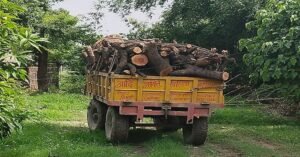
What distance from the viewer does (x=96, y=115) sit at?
12.4 metres

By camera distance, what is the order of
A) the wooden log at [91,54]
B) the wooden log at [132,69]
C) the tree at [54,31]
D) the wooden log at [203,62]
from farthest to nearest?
the tree at [54,31] < the wooden log at [91,54] < the wooden log at [203,62] < the wooden log at [132,69]

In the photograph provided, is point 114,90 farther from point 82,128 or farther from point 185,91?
point 82,128

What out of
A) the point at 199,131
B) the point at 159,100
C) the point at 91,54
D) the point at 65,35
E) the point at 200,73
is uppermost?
the point at 65,35

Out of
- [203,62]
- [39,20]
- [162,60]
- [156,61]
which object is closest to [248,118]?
[203,62]

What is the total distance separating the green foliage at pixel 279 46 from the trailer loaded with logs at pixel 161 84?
8.89 feet

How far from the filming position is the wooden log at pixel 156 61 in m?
9.91

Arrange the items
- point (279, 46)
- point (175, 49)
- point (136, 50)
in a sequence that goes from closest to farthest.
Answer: point (136, 50)
point (175, 49)
point (279, 46)

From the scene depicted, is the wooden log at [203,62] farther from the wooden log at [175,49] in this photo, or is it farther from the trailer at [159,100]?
the wooden log at [175,49]

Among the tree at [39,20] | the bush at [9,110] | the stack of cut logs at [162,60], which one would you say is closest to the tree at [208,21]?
the tree at [39,20]

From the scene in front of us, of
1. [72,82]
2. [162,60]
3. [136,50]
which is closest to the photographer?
[136,50]

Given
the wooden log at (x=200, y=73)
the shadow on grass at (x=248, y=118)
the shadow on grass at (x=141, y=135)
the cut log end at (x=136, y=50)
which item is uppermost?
the cut log end at (x=136, y=50)

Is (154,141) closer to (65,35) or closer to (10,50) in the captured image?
(10,50)

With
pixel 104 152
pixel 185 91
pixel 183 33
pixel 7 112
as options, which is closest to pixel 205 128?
pixel 185 91

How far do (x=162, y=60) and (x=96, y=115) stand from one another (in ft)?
10.0
